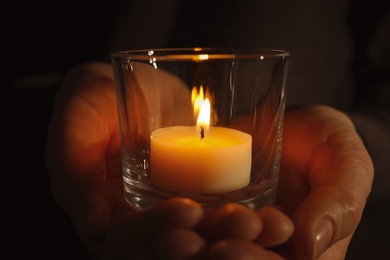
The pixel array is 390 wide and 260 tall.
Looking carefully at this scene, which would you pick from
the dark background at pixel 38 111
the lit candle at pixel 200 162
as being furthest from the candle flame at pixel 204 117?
the dark background at pixel 38 111

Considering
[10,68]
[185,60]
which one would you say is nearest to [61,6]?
[10,68]

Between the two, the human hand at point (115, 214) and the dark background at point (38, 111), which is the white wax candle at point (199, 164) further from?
the dark background at point (38, 111)

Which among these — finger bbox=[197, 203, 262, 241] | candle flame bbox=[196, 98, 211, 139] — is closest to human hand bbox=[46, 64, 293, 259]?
finger bbox=[197, 203, 262, 241]

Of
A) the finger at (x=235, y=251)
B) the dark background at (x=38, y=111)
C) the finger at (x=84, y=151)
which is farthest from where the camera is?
the dark background at (x=38, y=111)

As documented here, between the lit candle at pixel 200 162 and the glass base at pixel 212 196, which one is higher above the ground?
the lit candle at pixel 200 162

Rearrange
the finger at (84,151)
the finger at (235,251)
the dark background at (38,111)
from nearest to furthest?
the finger at (235,251), the finger at (84,151), the dark background at (38,111)

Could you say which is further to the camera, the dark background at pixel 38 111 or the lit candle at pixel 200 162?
the dark background at pixel 38 111

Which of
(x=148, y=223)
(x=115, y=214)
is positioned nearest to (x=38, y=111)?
(x=115, y=214)

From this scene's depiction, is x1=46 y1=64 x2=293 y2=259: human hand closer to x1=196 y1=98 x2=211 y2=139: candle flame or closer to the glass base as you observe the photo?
the glass base

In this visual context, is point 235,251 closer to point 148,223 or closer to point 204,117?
point 148,223
